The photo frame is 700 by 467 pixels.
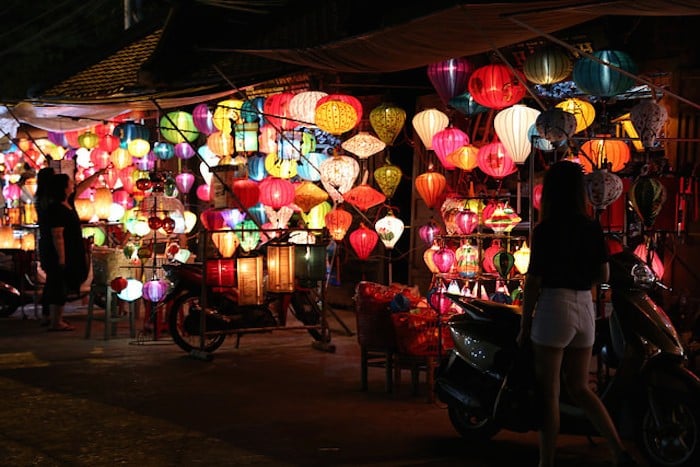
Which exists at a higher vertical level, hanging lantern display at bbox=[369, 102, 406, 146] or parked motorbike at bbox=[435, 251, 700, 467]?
hanging lantern display at bbox=[369, 102, 406, 146]

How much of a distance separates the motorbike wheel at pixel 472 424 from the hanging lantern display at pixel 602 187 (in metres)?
2.07

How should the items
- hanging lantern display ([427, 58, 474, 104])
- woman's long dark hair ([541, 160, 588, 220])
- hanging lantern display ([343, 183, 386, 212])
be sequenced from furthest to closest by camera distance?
hanging lantern display ([343, 183, 386, 212])
hanging lantern display ([427, 58, 474, 104])
woman's long dark hair ([541, 160, 588, 220])

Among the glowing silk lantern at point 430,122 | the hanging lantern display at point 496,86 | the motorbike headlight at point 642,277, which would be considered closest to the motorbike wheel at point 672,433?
the motorbike headlight at point 642,277

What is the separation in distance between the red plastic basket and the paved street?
17.8 inches

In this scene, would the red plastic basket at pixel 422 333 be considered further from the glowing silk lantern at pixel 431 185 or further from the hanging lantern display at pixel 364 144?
the hanging lantern display at pixel 364 144

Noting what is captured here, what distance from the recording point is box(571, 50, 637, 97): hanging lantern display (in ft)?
28.2

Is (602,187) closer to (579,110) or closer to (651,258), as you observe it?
(651,258)

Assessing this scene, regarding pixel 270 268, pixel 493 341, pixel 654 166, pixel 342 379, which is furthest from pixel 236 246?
pixel 493 341

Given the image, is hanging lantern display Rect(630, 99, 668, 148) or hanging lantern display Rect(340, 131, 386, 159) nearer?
hanging lantern display Rect(630, 99, 668, 148)

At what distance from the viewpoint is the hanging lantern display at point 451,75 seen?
33.6 ft

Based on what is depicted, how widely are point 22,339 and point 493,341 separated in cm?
793

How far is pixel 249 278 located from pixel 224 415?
9.79 ft

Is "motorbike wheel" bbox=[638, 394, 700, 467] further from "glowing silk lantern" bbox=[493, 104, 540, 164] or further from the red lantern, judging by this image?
the red lantern

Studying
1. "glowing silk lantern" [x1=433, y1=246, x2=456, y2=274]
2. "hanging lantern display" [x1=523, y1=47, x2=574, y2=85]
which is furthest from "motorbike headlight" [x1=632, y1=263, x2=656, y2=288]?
"glowing silk lantern" [x1=433, y1=246, x2=456, y2=274]
